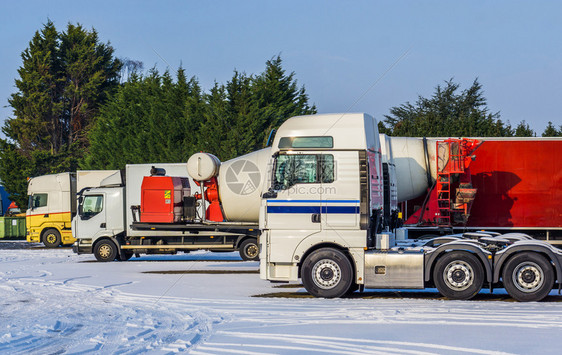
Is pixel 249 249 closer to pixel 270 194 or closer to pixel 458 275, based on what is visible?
pixel 270 194

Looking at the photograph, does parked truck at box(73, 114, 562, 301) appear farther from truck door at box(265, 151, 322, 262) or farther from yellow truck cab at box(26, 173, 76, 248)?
yellow truck cab at box(26, 173, 76, 248)

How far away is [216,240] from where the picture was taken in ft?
80.7

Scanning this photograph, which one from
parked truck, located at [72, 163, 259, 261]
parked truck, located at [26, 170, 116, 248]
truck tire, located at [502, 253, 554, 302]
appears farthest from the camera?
parked truck, located at [26, 170, 116, 248]

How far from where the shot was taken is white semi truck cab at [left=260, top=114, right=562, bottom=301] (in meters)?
13.8

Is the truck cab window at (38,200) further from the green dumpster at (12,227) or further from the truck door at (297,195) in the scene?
the truck door at (297,195)

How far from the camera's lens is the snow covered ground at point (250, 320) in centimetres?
922

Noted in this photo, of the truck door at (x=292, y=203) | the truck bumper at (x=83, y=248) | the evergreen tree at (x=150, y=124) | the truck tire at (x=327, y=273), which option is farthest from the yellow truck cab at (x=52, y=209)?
the truck tire at (x=327, y=273)

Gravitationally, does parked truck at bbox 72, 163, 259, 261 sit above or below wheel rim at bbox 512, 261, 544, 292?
above

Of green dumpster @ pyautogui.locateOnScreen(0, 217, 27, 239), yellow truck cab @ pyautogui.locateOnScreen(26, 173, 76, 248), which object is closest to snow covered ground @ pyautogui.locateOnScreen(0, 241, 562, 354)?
yellow truck cab @ pyautogui.locateOnScreen(26, 173, 76, 248)

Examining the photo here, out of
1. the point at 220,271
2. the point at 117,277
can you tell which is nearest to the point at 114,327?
the point at 117,277

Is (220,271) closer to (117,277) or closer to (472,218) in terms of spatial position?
(117,277)

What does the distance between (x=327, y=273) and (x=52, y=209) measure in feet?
73.1

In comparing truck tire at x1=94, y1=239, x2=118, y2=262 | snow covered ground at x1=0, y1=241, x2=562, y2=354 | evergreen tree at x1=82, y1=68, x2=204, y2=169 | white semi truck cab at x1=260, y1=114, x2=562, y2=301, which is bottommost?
snow covered ground at x1=0, y1=241, x2=562, y2=354

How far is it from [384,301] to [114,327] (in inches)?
212
